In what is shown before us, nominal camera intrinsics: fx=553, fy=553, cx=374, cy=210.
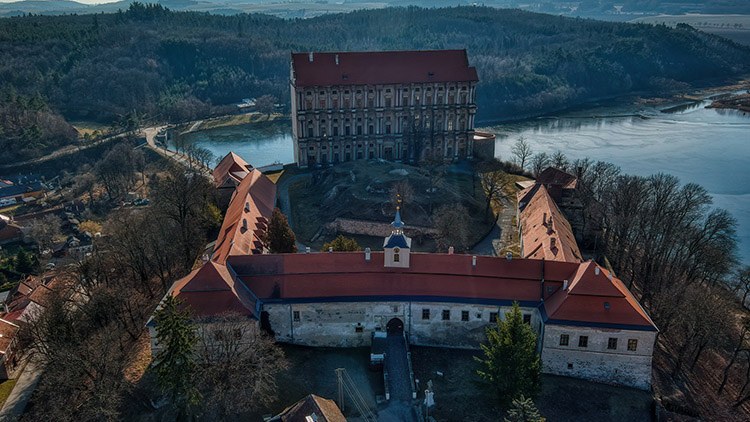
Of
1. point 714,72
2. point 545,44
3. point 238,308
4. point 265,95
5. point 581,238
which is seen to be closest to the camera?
point 238,308

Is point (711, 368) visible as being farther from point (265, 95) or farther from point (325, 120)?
point (265, 95)

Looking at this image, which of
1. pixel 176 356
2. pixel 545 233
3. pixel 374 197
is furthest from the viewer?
pixel 374 197

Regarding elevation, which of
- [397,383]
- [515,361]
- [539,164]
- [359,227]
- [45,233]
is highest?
[539,164]

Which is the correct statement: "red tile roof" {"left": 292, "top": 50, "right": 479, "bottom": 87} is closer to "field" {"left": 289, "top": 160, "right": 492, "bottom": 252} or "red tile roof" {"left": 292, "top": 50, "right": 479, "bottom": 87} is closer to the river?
"field" {"left": 289, "top": 160, "right": 492, "bottom": 252}

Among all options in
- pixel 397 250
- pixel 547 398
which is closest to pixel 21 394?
pixel 397 250

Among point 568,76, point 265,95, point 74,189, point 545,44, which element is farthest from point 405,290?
point 545,44

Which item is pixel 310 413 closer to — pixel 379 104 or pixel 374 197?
pixel 374 197

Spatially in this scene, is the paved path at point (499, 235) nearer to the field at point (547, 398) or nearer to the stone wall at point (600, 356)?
the stone wall at point (600, 356)
